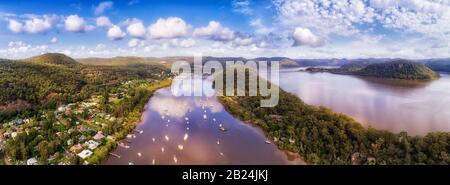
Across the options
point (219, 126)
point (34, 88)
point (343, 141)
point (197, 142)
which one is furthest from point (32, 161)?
point (34, 88)

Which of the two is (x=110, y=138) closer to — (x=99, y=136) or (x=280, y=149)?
(x=99, y=136)

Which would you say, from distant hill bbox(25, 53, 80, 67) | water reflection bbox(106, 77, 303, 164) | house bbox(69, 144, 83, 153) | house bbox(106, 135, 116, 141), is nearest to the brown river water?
water reflection bbox(106, 77, 303, 164)

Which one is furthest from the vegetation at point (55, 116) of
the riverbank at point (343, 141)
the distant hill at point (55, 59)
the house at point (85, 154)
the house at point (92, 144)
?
the distant hill at point (55, 59)

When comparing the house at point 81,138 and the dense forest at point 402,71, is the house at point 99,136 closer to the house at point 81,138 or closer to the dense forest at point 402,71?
the house at point 81,138

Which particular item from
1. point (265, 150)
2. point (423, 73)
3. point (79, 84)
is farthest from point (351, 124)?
point (423, 73)
